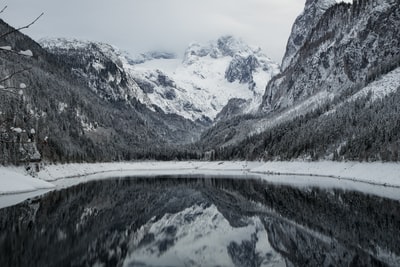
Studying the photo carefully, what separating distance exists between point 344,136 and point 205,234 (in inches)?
4038

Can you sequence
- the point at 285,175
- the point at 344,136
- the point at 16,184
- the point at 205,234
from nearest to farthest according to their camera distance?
the point at 205,234
the point at 16,184
the point at 285,175
the point at 344,136

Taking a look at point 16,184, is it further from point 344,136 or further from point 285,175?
point 344,136

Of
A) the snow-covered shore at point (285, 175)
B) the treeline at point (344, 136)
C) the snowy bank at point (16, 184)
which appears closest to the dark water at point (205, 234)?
the snow-covered shore at point (285, 175)

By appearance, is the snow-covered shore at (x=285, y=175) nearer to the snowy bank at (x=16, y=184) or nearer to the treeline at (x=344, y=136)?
the snowy bank at (x=16, y=184)

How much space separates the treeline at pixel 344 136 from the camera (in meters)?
93.3

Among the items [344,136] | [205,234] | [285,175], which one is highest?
[344,136]

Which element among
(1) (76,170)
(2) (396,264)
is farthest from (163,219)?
(1) (76,170)

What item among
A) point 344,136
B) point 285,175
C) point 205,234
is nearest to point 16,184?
point 205,234

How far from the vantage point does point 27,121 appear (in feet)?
408

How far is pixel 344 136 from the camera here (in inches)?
4813

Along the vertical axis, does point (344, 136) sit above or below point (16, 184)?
above

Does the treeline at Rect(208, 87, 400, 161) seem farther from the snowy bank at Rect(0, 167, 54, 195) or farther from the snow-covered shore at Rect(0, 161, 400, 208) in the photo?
the snowy bank at Rect(0, 167, 54, 195)

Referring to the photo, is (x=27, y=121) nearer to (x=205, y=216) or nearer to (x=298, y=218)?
(x=205, y=216)

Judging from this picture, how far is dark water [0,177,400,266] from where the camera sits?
820 inches
